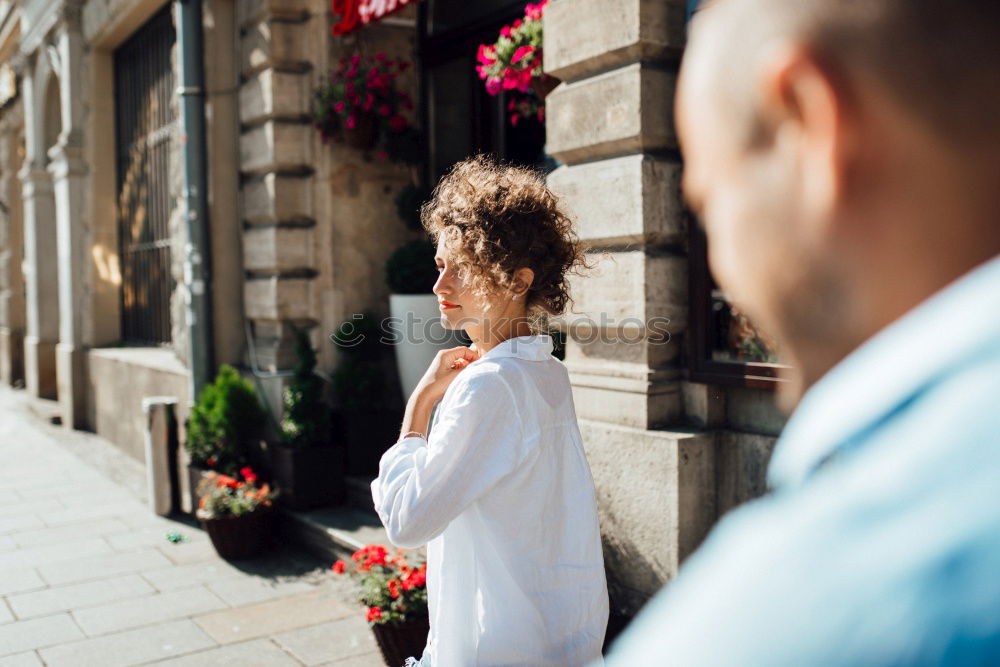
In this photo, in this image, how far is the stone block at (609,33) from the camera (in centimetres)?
384

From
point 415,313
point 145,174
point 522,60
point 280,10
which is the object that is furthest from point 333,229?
point 145,174

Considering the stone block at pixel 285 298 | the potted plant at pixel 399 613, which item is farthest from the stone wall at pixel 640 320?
the stone block at pixel 285 298

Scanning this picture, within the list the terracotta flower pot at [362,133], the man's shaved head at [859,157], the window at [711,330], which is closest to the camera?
the man's shaved head at [859,157]

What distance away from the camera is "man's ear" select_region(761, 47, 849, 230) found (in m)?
0.55

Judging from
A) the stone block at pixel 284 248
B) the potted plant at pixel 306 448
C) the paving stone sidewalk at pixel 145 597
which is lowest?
the paving stone sidewalk at pixel 145 597

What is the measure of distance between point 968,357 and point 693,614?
19 centimetres

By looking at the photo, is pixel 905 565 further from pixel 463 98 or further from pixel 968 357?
pixel 463 98

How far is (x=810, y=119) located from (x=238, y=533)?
5807mm

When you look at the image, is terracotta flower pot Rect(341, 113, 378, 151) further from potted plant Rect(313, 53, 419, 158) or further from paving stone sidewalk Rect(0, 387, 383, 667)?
paving stone sidewalk Rect(0, 387, 383, 667)

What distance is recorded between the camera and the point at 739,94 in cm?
60

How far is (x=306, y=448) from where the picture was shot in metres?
6.30

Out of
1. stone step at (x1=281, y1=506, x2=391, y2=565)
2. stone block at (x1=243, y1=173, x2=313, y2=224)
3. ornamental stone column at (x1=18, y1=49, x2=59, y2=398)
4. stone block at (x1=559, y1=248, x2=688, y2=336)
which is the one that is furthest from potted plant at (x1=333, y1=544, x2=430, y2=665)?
ornamental stone column at (x1=18, y1=49, x2=59, y2=398)

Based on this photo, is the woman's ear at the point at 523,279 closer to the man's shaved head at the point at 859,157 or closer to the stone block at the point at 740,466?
the man's shaved head at the point at 859,157

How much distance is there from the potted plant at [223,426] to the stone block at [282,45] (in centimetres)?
236
